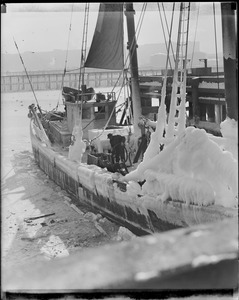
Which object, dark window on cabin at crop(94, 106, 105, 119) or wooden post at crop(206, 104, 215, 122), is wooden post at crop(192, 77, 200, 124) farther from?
dark window on cabin at crop(94, 106, 105, 119)

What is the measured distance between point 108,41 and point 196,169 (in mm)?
8420

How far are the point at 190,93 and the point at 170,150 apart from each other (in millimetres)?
9517

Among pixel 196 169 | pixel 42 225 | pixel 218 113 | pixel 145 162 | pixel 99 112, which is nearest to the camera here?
pixel 196 169

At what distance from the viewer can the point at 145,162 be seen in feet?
20.5

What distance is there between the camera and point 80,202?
31.2 ft

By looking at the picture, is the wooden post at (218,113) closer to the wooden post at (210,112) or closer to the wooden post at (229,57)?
the wooden post at (210,112)

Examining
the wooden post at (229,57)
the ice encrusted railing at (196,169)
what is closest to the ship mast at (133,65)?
the ice encrusted railing at (196,169)

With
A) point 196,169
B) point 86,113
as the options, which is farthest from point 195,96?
point 196,169

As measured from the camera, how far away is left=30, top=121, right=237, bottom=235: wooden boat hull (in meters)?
5.47

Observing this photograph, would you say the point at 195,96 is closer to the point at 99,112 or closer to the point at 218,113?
the point at 218,113

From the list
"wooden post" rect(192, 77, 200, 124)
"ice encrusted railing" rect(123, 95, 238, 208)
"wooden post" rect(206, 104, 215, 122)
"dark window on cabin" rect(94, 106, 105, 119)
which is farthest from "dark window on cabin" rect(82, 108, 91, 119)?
"ice encrusted railing" rect(123, 95, 238, 208)

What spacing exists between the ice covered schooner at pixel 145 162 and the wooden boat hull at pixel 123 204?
0.05ft

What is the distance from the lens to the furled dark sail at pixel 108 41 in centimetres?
1201

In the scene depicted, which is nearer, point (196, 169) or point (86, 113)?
point (196, 169)
